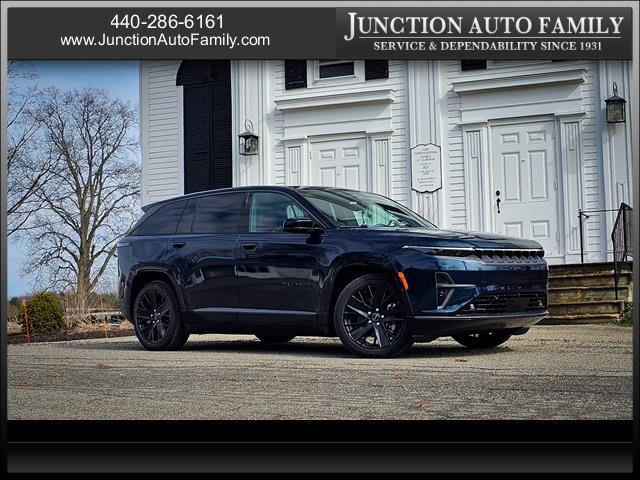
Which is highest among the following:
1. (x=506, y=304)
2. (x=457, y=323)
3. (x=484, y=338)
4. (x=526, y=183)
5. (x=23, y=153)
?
(x=23, y=153)

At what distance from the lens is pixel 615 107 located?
21.0 feet

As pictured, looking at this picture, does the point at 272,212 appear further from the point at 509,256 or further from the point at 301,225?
the point at 509,256

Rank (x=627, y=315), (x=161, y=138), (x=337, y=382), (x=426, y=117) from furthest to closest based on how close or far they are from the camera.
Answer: (x=161, y=138) < (x=426, y=117) < (x=627, y=315) < (x=337, y=382)

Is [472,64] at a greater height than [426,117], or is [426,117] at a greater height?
[472,64]

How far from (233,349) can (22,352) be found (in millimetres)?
1532

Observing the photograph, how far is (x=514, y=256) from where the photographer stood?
661 cm

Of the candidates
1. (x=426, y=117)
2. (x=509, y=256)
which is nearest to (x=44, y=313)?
(x=426, y=117)

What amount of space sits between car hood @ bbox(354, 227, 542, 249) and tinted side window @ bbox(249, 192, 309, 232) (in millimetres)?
622

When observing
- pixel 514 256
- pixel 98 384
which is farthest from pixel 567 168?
pixel 98 384

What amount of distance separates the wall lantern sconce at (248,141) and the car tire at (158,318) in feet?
3.86

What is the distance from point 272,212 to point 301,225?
32cm

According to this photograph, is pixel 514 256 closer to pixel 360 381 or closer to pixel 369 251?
pixel 369 251

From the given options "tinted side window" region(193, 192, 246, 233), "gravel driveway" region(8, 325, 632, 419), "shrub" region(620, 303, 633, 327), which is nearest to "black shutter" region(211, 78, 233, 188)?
"tinted side window" region(193, 192, 246, 233)

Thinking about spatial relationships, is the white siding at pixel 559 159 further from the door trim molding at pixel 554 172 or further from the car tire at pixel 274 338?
the car tire at pixel 274 338
